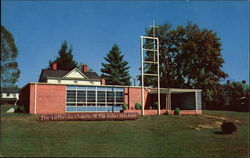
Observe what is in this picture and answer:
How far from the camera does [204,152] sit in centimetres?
1199

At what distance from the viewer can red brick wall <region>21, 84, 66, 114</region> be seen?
79.6 ft

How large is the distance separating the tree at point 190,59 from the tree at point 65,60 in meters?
19.8

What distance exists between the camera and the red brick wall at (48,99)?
24.3 meters

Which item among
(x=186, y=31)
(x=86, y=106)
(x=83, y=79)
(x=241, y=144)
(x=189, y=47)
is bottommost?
(x=241, y=144)

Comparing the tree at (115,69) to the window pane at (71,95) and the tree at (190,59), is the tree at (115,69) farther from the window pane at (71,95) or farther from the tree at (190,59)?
the window pane at (71,95)

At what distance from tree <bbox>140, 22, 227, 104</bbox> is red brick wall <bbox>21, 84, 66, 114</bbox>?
18.8m

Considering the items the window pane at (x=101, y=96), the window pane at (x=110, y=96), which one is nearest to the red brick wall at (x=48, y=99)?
Answer: the window pane at (x=101, y=96)

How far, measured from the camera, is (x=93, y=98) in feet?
89.4

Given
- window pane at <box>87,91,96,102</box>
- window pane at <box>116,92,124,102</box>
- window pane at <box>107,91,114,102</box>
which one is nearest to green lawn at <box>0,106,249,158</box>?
window pane at <box>87,91,96,102</box>

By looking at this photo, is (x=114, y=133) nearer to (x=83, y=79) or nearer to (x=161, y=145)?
(x=161, y=145)

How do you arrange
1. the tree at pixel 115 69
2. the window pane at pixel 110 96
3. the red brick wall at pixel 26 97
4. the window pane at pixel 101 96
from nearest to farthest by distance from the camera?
the red brick wall at pixel 26 97 < the window pane at pixel 101 96 < the window pane at pixel 110 96 < the tree at pixel 115 69

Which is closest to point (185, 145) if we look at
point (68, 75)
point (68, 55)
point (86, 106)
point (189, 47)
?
point (86, 106)

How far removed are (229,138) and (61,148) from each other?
10.7 meters

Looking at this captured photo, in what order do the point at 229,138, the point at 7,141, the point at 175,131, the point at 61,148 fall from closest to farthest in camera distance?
the point at 61,148 < the point at 7,141 < the point at 229,138 < the point at 175,131
